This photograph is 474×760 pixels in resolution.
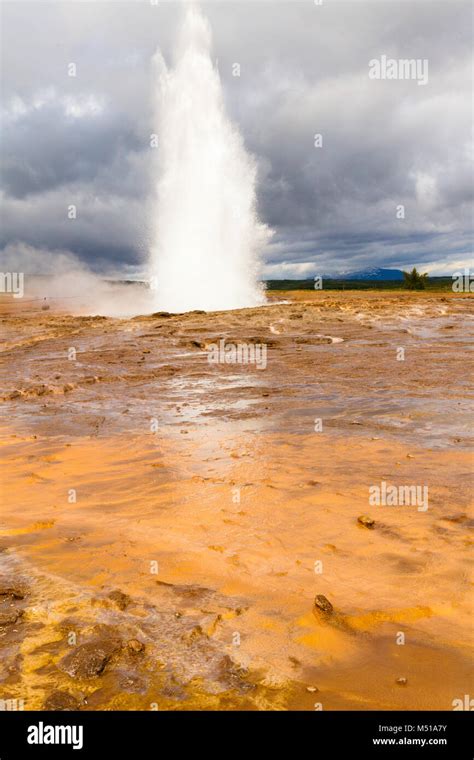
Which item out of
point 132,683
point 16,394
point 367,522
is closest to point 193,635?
point 132,683

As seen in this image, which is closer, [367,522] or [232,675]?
[232,675]

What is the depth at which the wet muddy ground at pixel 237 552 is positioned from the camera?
7.81ft

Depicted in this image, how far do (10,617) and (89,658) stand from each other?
66cm

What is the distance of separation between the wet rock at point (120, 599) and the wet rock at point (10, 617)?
1.74 feet

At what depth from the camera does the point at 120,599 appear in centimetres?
303

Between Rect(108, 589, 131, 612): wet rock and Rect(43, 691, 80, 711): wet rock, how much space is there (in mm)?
715

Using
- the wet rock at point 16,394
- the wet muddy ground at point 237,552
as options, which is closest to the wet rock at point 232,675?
the wet muddy ground at point 237,552

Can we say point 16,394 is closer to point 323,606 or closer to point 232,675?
point 323,606

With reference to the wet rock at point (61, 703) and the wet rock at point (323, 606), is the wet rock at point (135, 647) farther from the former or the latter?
the wet rock at point (323, 606)

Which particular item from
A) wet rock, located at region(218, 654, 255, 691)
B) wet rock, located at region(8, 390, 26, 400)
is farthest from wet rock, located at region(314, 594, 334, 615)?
wet rock, located at region(8, 390, 26, 400)

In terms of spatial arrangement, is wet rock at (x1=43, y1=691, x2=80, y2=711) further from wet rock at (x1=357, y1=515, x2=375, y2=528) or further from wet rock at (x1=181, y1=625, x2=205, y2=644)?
wet rock at (x1=357, y1=515, x2=375, y2=528)

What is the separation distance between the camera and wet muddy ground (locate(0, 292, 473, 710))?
2381 mm

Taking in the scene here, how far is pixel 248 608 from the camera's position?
297cm
